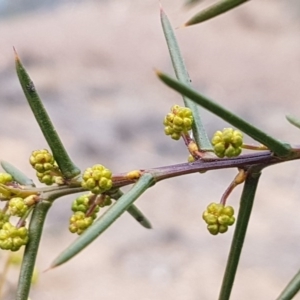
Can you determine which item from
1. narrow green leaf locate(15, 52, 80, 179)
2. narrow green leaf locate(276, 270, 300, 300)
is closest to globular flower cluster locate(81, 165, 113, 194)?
narrow green leaf locate(15, 52, 80, 179)

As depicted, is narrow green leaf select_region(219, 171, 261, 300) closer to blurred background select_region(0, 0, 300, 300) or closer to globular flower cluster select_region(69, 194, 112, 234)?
globular flower cluster select_region(69, 194, 112, 234)

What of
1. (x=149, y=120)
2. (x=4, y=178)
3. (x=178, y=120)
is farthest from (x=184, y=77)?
(x=149, y=120)

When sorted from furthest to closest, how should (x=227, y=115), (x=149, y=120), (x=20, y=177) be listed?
1. (x=149, y=120)
2. (x=20, y=177)
3. (x=227, y=115)

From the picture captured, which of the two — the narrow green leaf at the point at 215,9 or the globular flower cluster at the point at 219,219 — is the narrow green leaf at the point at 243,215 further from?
the narrow green leaf at the point at 215,9

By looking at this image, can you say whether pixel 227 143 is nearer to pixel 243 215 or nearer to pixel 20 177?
pixel 243 215

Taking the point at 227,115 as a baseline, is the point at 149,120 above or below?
above

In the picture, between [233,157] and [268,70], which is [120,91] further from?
[233,157]

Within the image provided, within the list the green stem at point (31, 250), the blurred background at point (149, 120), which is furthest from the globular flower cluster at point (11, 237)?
the blurred background at point (149, 120)

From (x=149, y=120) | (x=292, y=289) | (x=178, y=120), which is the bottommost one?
(x=292, y=289)
